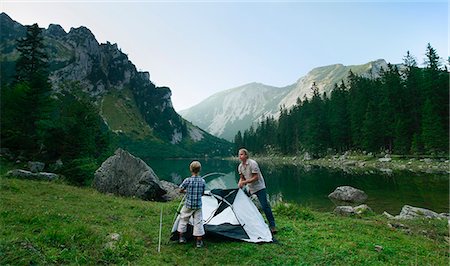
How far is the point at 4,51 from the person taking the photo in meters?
165

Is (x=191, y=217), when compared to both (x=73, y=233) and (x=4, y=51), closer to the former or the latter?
(x=73, y=233)

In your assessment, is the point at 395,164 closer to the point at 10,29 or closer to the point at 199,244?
the point at 199,244

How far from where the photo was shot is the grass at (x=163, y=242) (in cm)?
712

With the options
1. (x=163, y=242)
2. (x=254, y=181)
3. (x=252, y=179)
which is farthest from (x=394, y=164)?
(x=163, y=242)

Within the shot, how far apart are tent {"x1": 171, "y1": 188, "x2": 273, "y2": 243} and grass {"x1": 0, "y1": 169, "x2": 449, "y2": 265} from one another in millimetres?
374

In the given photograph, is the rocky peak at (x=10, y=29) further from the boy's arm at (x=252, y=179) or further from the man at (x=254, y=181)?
the boy's arm at (x=252, y=179)

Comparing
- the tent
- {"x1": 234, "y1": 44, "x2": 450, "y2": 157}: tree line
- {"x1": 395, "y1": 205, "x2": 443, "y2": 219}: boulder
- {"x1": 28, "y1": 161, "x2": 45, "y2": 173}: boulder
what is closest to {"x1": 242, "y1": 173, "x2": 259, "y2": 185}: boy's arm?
the tent

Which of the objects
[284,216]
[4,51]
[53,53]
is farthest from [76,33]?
[284,216]

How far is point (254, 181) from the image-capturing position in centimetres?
1053

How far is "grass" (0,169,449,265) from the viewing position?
7125mm

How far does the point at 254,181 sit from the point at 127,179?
1280 centimetres

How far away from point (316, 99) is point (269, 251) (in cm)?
9093

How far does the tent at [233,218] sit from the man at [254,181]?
34 centimetres

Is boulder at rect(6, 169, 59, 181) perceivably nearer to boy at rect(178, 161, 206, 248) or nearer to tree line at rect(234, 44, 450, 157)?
boy at rect(178, 161, 206, 248)
